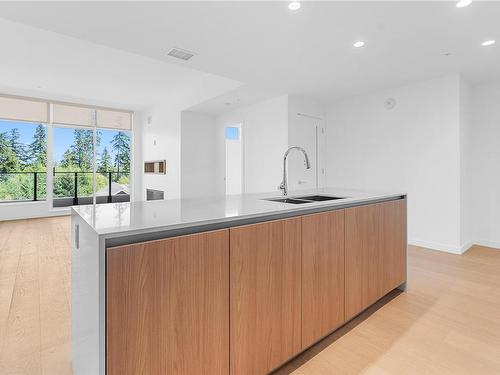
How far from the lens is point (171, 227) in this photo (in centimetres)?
110

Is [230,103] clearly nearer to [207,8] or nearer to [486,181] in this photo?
[207,8]

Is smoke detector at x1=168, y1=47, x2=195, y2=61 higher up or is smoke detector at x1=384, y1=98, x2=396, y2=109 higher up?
smoke detector at x1=168, y1=47, x2=195, y2=61

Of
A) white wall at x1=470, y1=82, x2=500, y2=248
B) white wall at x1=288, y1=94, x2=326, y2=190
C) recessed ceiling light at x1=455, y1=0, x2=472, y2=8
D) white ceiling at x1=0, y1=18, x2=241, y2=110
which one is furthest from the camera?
white wall at x1=288, y1=94, x2=326, y2=190

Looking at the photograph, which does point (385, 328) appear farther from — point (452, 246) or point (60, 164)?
point (60, 164)

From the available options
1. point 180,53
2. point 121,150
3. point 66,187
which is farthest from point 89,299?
point 121,150

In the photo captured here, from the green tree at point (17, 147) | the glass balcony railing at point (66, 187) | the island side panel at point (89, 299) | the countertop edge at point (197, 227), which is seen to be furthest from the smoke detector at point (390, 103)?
the green tree at point (17, 147)

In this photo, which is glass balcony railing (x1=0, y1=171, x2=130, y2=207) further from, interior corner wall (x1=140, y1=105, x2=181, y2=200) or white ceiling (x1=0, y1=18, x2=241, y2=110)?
white ceiling (x1=0, y1=18, x2=241, y2=110)

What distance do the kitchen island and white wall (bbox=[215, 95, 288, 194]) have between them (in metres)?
3.14

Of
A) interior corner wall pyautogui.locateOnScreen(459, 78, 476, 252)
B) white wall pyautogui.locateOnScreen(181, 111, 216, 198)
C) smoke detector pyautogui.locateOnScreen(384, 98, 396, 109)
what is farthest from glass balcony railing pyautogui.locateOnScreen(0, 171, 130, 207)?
interior corner wall pyautogui.locateOnScreen(459, 78, 476, 252)

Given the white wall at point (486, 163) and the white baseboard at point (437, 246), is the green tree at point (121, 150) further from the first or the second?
the white wall at point (486, 163)

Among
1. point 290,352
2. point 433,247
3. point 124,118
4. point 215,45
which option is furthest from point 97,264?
point 124,118

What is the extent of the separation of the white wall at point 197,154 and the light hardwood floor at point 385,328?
314cm

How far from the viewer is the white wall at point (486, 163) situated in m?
4.09

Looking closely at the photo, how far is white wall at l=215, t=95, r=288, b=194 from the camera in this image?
496cm
